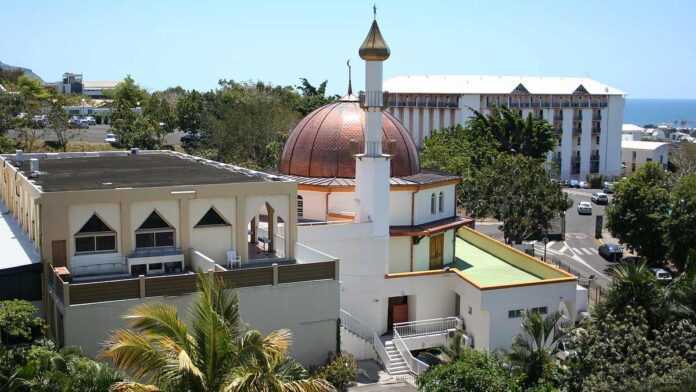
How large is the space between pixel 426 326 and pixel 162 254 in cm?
1249

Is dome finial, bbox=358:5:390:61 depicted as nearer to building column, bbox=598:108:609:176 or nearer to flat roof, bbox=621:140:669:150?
building column, bbox=598:108:609:176

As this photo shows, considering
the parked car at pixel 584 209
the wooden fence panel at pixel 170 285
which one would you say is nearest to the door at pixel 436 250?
the wooden fence panel at pixel 170 285

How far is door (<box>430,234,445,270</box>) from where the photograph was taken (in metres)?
35.7

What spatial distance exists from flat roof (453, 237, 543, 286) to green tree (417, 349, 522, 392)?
8.64 meters

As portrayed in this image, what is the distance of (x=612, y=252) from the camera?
5216 centimetres

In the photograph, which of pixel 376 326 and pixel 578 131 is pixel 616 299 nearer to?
pixel 376 326

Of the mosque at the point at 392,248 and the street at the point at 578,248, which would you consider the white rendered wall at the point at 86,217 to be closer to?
the mosque at the point at 392,248

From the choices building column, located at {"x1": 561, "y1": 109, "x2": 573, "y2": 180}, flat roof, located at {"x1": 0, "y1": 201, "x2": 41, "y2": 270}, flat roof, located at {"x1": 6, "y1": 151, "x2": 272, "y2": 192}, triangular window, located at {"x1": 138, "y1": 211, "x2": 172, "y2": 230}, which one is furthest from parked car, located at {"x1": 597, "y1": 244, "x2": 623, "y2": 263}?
building column, located at {"x1": 561, "y1": 109, "x2": 573, "y2": 180}

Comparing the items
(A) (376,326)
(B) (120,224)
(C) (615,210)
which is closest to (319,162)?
(A) (376,326)

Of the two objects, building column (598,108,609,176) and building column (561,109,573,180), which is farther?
building column (598,108,609,176)

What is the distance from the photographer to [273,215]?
27.1 meters

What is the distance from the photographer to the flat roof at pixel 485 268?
109ft

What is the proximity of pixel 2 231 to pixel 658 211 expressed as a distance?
3647cm

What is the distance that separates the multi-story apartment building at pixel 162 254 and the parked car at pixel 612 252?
3141 centimetres
